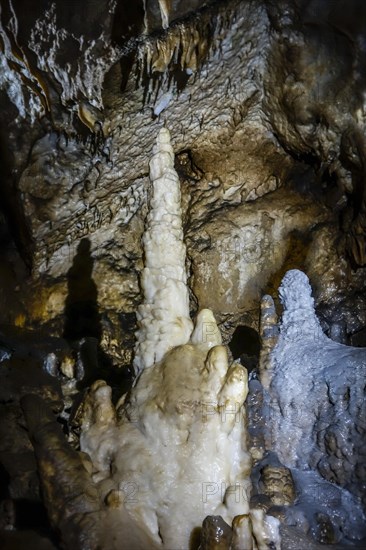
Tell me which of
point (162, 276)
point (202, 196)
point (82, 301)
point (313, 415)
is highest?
point (202, 196)

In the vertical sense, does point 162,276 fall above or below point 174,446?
above

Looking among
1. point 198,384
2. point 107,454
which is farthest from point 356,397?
point 107,454

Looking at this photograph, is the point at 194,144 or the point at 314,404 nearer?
the point at 314,404

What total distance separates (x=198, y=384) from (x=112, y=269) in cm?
427

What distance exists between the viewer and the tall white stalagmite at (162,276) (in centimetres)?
329

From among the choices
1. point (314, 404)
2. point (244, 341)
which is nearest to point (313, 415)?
point (314, 404)

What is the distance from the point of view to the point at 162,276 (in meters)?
3.38

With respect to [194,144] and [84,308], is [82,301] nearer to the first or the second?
[84,308]

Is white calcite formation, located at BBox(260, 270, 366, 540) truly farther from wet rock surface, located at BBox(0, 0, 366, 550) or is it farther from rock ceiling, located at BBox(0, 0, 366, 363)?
rock ceiling, located at BBox(0, 0, 366, 363)

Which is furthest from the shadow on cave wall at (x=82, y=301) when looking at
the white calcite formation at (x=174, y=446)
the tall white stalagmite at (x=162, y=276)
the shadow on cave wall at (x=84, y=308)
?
the white calcite formation at (x=174, y=446)

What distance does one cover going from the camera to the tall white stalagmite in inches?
129

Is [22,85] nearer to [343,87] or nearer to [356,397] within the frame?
[343,87]

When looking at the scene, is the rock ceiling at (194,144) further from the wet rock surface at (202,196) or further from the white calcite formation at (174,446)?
the white calcite formation at (174,446)

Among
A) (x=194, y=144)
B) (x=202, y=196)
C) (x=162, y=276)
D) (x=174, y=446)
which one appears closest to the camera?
(x=174, y=446)
